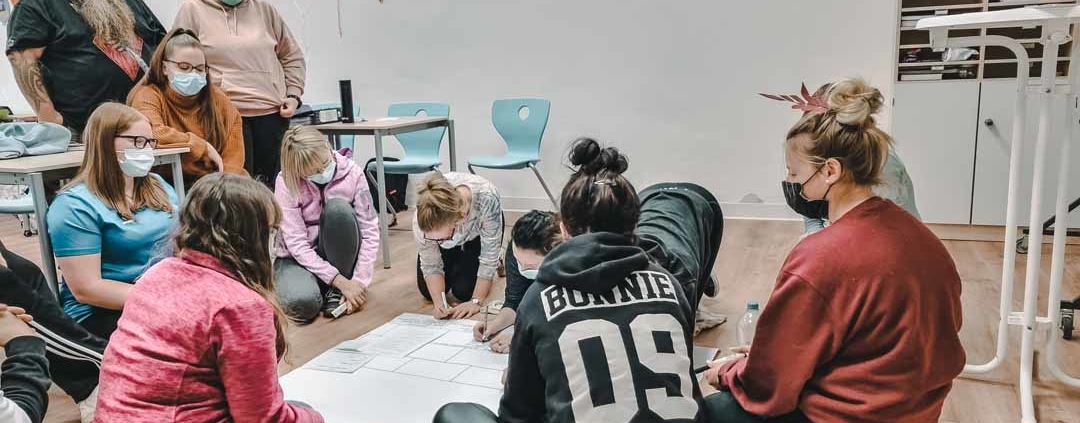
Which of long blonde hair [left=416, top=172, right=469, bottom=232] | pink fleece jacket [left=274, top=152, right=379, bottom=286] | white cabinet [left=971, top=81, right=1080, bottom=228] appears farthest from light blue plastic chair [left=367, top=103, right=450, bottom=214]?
white cabinet [left=971, top=81, right=1080, bottom=228]

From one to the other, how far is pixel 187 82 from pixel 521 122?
6.96 ft

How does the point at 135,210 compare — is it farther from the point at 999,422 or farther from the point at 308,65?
the point at 308,65

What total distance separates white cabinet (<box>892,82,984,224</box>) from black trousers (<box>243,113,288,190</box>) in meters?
2.81

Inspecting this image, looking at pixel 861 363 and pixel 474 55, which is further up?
pixel 474 55

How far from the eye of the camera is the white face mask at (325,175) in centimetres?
284

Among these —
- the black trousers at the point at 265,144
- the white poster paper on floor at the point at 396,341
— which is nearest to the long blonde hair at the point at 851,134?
the white poster paper on floor at the point at 396,341

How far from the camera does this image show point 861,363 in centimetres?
122

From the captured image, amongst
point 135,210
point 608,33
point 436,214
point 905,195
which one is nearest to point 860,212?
point 905,195

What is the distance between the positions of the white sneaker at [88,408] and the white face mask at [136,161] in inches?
23.1

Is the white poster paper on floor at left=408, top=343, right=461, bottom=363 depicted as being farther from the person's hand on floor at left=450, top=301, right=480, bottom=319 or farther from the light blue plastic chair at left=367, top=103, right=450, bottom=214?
the light blue plastic chair at left=367, top=103, right=450, bottom=214

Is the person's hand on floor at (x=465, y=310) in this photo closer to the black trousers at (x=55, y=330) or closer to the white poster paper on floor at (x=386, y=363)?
the white poster paper on floor at (x=386, y=363)

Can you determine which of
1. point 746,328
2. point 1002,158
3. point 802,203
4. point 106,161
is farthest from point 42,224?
point 1002,158

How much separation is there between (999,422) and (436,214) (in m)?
1.58

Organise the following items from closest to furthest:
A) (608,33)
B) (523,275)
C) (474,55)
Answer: (523,275)
(608,33)
(474,55)
